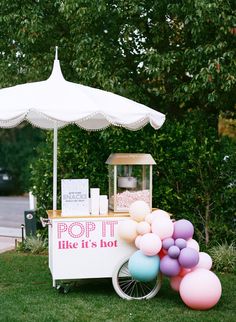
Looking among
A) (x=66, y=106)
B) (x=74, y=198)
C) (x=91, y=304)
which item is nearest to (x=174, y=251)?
(x=91, y=304)

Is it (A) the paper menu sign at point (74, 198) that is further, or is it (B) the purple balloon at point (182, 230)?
(A) the paper menu sign at point (74, 198)

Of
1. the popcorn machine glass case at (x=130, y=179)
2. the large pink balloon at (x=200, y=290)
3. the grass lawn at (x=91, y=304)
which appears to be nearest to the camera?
the grass lawn at (x=91, y=304)

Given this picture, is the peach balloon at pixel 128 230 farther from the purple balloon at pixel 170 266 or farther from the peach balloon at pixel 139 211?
the purple balloon at pixel 170 266

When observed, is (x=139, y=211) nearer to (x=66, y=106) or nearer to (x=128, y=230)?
(x=128, y=230)

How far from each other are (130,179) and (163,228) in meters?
0.96

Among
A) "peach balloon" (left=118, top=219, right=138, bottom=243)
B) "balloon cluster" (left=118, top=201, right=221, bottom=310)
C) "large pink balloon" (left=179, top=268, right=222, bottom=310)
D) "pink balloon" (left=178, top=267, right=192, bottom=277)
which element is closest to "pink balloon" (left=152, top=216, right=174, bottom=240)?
"balloon cluster" (left=118, top=201, right=221, bottom=310)

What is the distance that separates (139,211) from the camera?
20.3 ft

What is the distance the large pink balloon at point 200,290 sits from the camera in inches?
228

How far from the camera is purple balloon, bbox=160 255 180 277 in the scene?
19.4 feet

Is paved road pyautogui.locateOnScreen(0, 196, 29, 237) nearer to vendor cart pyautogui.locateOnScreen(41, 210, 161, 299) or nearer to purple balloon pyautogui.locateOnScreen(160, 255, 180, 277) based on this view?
vendor cart pyautogui.locateOnScreen(41, 210, 161, 299)

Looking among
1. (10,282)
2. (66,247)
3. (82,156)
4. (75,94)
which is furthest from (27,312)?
(82,156)

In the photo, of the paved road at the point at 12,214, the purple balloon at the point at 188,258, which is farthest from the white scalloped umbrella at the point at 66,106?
the paved road at the point at 12,214

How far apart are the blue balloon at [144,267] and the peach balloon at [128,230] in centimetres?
21

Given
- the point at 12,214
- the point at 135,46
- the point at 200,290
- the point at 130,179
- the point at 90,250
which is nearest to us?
the point at 200,290
